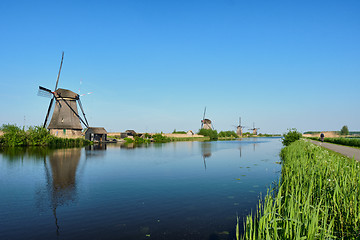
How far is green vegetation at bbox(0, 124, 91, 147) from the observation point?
41188 millimetres

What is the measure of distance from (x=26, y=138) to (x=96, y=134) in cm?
2103

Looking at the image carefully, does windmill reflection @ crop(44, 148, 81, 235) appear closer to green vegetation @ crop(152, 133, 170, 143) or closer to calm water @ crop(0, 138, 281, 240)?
calm water @ crop(0, 138, 281, 240)

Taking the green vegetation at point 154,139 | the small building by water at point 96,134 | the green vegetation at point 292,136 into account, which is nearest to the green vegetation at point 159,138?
the green vegetation at point 154,139

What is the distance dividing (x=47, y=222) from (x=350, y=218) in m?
9.54

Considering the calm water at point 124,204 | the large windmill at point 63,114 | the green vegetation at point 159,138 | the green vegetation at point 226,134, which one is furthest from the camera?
the green vegetation at point 226,134

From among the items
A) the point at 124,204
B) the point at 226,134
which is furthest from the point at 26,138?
the point at 226,134

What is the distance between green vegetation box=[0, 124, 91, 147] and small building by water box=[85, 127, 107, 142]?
13529mm

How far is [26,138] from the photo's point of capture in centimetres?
4309

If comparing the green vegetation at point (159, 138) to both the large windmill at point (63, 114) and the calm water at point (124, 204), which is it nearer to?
the large windmill at point (63, 114)

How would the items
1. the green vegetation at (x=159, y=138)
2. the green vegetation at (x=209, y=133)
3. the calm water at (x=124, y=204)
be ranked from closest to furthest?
the calm water at (x=124, y=204) → the green vegetation at (x=159, y=138) → the green vegetation at (x=209, y=133)

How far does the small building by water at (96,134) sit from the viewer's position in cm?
6016

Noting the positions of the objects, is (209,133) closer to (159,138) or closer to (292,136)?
(159,138)

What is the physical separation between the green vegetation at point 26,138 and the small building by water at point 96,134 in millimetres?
13529

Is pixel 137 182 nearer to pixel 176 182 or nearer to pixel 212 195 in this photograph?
pixel 176 182
